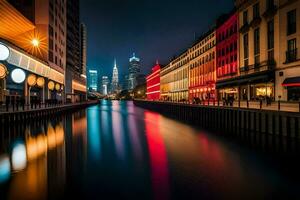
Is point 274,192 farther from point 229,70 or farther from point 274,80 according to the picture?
point 229,70

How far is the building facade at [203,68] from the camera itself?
244 feet

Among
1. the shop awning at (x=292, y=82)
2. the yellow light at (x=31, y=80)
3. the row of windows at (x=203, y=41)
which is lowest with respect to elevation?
the shop awning at (x=292, y=82)

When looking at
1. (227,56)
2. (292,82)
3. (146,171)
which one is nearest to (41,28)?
(227,56)

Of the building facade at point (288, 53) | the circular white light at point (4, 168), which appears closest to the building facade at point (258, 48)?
the building facade at point (288, 53)

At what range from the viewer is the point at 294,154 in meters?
18.8

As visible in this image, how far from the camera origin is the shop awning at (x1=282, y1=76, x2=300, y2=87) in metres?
34.1

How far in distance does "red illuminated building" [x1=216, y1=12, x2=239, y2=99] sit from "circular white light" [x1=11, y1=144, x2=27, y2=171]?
4353cm

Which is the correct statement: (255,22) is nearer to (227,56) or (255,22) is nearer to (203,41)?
(227,56)

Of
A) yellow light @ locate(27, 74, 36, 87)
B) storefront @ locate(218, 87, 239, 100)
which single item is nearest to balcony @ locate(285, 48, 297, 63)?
storefront @ locate(218, 87, 239, 100)

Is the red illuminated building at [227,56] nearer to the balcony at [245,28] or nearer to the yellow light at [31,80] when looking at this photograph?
the balcony at [245,28]

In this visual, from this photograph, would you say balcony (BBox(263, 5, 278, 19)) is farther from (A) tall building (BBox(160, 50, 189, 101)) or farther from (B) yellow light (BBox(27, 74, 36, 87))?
(A) tall building (BBox(160, 50, 189, 101))

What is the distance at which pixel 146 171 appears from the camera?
625 inches

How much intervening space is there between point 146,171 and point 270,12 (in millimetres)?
37850

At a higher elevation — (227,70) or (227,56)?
(227,56)
